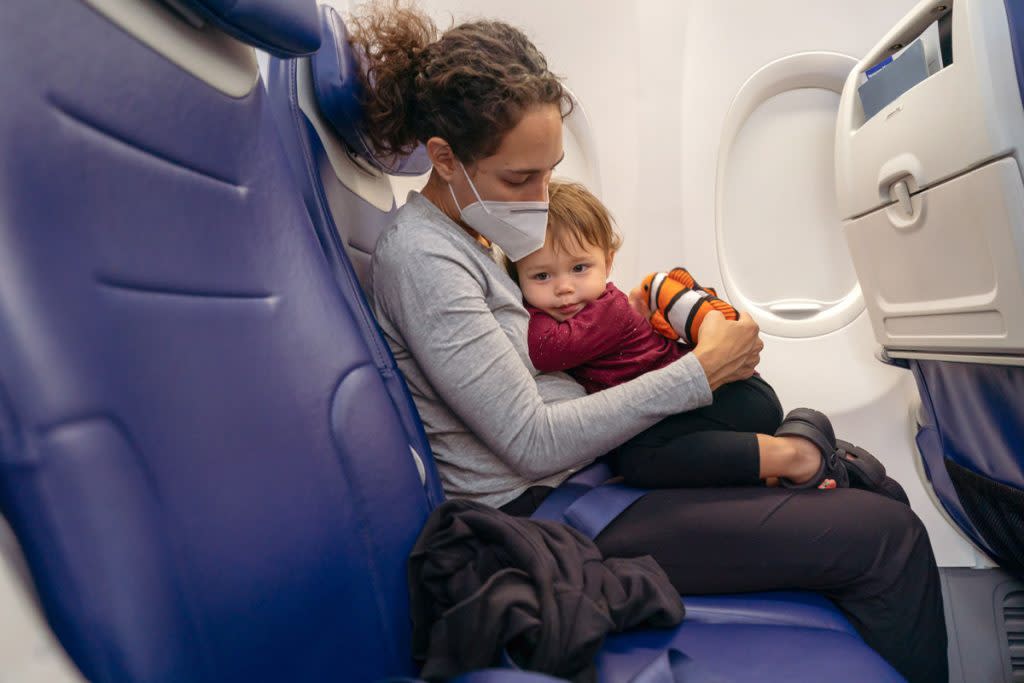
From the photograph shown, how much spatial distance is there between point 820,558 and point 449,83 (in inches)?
40.1

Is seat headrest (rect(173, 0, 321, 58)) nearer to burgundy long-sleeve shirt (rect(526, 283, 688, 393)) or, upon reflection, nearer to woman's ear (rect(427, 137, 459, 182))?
woman's ear (rect(427, 137, 459, 182))

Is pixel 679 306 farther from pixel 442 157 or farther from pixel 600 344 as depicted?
pixel 442 157

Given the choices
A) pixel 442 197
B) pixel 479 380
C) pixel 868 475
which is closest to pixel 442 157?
pixel 442 197

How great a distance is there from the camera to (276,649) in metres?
0.68

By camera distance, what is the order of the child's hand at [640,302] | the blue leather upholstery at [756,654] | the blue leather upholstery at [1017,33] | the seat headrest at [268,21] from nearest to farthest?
1. the seat headrest at [268,21]
2. the blue leather upholstery at [756,654]
3. the blue leather upholstery at [1017,33]
4. the child's hand at [640,302]

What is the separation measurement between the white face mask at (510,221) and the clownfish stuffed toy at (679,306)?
29 centimetres

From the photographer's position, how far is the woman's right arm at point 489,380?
3.73 ft

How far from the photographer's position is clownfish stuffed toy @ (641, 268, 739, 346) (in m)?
Answer: 1.40

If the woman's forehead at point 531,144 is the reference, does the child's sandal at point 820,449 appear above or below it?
below

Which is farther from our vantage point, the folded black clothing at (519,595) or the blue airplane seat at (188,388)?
the folded black clothing at (519,595)

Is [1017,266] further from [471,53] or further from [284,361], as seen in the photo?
[284,361]

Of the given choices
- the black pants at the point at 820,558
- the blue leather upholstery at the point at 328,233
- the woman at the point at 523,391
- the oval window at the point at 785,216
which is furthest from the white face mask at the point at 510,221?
the oval window at the point at 785,216

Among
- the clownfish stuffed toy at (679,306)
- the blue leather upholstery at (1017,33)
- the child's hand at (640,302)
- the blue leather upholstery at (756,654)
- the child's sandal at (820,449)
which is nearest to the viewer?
the blue leather upholstery at (756,654)

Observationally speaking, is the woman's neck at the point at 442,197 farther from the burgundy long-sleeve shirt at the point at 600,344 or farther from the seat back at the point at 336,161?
the burgundy long-sleeve shirt at the point at 600,344
